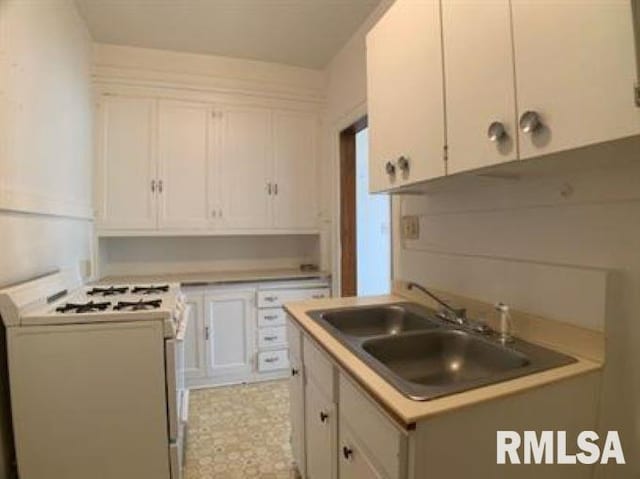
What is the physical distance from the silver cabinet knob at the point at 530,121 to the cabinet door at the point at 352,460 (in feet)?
3.05

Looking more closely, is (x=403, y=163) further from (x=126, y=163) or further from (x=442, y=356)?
(x=126, y=163)

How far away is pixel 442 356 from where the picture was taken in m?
1.38

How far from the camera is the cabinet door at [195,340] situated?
9.55 ft

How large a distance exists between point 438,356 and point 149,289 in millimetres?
1750

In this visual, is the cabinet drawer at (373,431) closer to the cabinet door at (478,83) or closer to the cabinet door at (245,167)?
the cabinet door at (478,83)

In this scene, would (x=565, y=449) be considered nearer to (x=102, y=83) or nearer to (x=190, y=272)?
(x=190, y=272)

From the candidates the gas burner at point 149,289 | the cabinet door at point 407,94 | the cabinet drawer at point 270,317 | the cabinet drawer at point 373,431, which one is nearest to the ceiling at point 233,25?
the cabinet door at point 407,94

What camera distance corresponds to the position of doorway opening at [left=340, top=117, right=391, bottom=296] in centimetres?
314

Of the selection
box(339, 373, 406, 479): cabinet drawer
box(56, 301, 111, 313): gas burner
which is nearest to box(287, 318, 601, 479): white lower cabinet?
box(339, 373, 406, 479): cabinet drawer

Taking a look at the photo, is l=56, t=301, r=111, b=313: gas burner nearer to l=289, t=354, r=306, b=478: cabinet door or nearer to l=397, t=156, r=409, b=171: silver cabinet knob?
l=289, t=354, r=306, b=478: cabinet door

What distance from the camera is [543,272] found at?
1248 mm

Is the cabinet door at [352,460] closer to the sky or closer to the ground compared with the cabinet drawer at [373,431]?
closer to the ground

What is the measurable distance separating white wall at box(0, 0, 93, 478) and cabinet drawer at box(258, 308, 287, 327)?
4.46 feet

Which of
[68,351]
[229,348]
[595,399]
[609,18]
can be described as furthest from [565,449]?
[229,348]
